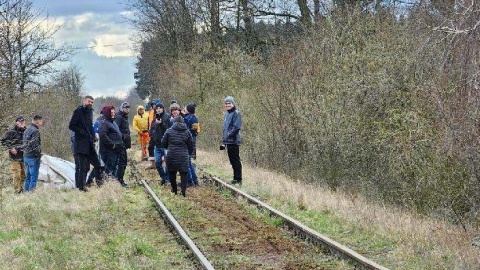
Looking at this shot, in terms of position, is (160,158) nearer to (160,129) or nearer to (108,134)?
(160,129)

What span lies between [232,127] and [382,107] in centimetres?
351

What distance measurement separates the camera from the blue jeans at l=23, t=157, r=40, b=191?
14008mm

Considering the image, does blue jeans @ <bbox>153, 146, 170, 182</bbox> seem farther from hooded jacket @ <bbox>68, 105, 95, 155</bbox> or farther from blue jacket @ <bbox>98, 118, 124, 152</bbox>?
hooded jacket @ <bbox>68, 105, 95, 155</bbox>

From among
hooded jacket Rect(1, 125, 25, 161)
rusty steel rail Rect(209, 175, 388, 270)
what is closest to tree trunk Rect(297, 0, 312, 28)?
hooded jacket Rect(1, 125, 25, 161)

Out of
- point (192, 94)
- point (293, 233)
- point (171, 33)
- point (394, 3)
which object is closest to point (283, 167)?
point (394, 3)

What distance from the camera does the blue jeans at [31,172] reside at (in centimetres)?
1401

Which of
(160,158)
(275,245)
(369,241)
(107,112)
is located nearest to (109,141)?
(107,112)

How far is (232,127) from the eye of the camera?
14203 millimetres

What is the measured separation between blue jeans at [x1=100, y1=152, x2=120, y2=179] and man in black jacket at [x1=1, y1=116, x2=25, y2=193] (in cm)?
191

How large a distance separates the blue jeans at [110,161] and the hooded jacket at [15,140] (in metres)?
1.88

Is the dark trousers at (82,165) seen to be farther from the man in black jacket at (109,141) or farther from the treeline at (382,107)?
the treeline at (382,107)

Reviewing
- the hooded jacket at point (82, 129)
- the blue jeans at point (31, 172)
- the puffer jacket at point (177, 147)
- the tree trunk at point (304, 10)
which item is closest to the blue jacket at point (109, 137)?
Result: the hooded jacket at point (82, 129)

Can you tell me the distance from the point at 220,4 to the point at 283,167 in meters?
18.0

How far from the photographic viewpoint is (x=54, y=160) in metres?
16.4
